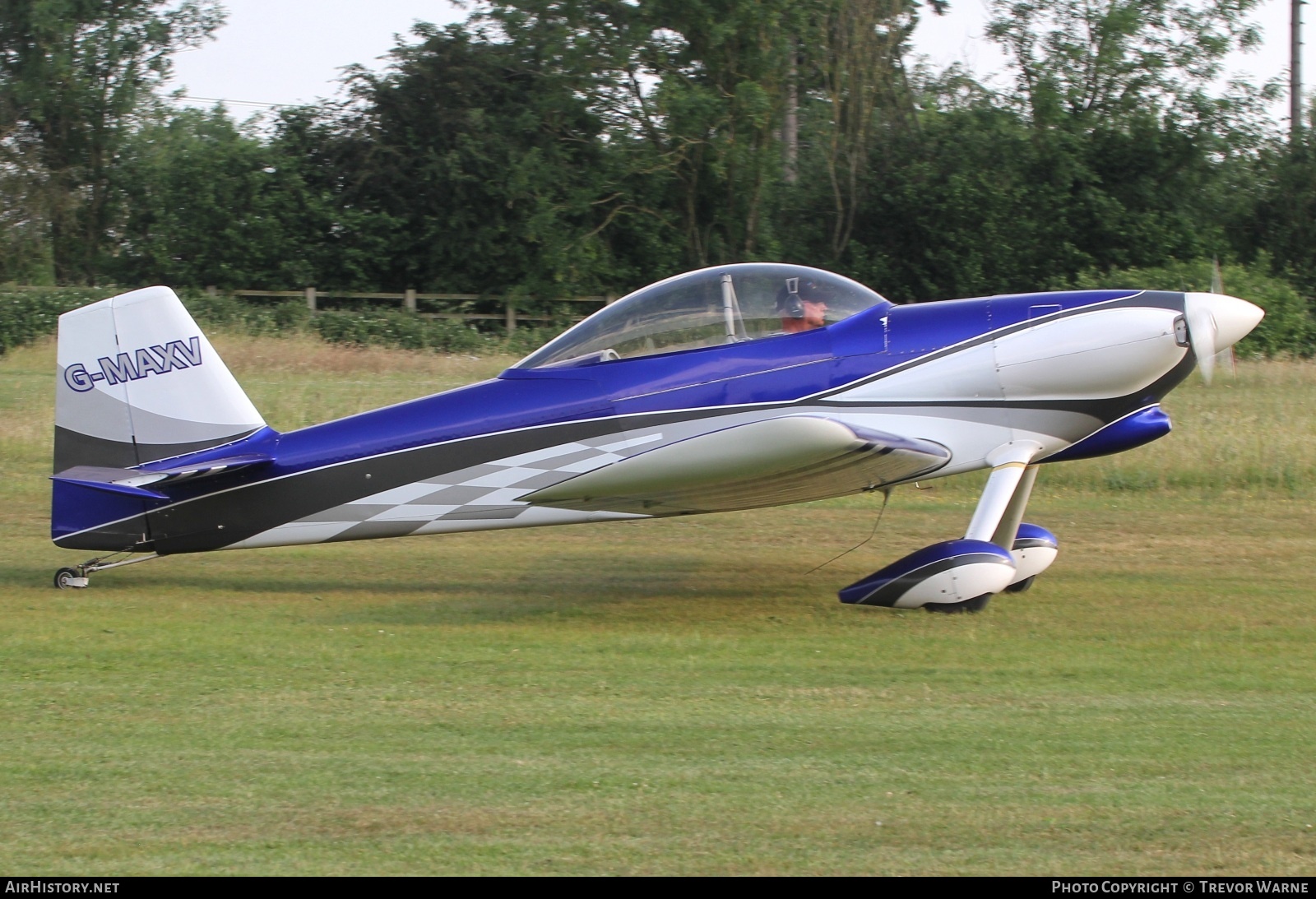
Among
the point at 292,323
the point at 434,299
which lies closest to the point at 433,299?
the point at 434,299

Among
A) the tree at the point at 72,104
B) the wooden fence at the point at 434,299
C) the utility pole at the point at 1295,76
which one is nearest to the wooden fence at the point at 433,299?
the wooden fence at the point at 434,299

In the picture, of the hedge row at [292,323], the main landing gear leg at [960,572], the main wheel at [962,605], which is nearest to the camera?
the main landing gear leg at [960,572]

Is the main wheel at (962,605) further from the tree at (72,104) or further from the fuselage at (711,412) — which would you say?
the tree at (72,104)

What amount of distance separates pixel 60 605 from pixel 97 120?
35.6m

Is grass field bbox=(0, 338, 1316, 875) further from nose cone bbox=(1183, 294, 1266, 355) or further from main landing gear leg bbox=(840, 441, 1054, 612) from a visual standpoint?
nose cone bbox=(1183, 294, 1266, 355)

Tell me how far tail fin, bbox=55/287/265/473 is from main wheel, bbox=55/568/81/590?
0.72 metres

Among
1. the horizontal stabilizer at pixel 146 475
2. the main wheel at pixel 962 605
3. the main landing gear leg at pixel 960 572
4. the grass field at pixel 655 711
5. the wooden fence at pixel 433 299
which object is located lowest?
the grass field at pixel 655 711

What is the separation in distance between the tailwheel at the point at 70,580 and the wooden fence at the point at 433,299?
24534mm

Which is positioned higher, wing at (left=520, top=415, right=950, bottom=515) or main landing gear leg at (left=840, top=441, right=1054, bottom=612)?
wing at (left=520, top=415, right=950, bottom=515)

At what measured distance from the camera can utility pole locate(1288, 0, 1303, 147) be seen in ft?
111

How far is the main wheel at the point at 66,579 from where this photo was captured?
820cm


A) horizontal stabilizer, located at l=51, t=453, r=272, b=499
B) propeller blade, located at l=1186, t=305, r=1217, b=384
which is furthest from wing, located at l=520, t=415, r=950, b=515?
horizontal stabilizer, located at l=51, t=453, r=272, b=499

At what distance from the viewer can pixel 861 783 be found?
451 cm

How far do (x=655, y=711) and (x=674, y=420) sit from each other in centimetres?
237
